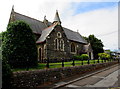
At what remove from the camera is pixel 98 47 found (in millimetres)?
49344

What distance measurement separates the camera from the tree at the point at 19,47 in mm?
9414

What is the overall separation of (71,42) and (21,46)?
23135mm

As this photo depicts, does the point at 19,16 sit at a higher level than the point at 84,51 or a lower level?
higher

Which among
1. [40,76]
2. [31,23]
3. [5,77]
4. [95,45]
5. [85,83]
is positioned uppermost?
[31,23]

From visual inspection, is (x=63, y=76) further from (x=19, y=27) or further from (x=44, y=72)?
(x=19, y=27)

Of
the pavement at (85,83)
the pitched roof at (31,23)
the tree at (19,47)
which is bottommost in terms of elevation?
the pavement at (85,83)

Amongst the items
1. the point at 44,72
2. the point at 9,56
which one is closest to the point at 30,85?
the point at 44,72

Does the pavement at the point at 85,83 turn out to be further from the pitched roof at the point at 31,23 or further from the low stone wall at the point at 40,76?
the pitched roof at the point at 31,23

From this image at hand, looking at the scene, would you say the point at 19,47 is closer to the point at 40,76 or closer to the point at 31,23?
the point at 40,76

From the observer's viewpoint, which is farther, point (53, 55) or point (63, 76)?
point (53, 55)

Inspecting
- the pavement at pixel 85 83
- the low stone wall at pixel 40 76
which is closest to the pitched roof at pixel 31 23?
the low stone wall at pixel 40 76

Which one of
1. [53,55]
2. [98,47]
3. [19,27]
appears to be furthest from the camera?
[98,47]

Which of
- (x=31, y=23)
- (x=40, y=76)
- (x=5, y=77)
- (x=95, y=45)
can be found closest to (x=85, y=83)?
(x=40, y=76)

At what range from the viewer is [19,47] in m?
9.64
